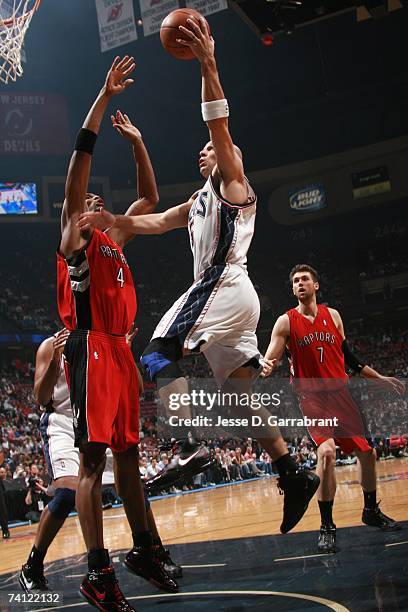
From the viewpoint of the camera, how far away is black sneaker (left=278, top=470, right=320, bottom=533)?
4.00 metres

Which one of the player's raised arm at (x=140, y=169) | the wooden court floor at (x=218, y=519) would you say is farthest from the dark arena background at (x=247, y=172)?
the player's raised arm at (x=140, y=169)

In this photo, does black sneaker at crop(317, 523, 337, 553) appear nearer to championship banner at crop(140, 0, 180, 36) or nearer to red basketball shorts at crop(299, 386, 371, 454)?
red basketball shorts at crop(299, 386, 371, 454)

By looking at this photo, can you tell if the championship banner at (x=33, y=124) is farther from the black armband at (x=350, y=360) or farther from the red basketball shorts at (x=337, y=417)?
the red basketball shorts at (x=337, y=417)

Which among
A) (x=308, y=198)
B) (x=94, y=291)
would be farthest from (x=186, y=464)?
(x=308, y=198)

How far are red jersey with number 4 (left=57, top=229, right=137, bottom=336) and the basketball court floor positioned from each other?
1.70 m

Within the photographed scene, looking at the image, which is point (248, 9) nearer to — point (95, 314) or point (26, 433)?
point (95, 314)

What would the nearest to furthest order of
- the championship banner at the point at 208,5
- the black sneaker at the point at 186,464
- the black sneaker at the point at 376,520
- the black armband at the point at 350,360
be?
the black sneaker at the point at 186,464, the black sneaker at the point at 376,520, the black armband at the point at 350,360, the championship banner at the point at 208,5

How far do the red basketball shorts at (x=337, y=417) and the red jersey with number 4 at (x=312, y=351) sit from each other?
0.18 meters

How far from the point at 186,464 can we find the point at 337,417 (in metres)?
2.43

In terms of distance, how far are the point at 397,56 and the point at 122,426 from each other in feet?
89.1

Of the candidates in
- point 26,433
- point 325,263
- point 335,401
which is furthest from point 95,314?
point 325,263

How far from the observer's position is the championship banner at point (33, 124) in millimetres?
25812

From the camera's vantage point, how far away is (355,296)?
30.2 meters

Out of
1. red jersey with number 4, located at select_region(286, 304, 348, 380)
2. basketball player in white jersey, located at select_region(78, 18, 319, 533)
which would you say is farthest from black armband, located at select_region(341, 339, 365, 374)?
basketball player in white jersey, located at select_region(78, 18, 319, 533)
